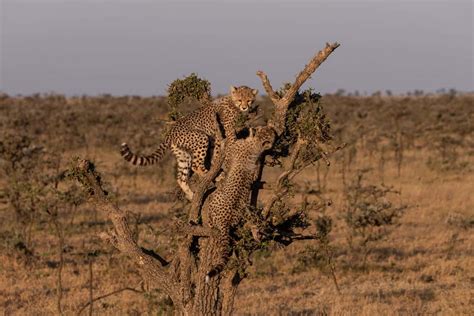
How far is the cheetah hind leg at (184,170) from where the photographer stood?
6.73m

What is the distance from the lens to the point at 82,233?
13.6 m

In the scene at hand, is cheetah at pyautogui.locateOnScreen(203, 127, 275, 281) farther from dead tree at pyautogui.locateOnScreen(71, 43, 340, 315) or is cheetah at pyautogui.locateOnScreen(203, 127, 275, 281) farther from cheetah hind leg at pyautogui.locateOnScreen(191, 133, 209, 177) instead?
cheetah hind leg at pyautogui.locateOnScreen(191, 133, 209, 177)

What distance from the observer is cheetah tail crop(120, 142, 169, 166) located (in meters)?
5.88

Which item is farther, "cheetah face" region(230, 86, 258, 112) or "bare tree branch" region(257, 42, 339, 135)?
"cheetah face" region(230, 86, 258, 112)

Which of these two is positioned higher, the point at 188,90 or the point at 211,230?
the point at 188,90

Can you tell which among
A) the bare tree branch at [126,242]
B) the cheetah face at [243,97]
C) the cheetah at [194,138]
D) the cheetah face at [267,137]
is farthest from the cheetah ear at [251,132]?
the bare tree branch at [126,242]

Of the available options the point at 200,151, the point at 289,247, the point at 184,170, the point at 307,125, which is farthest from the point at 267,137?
the point at 289,247

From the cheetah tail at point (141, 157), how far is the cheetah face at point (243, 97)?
853 mm

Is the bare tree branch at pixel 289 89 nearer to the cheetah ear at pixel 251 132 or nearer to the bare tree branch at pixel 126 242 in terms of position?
the cheetah ear at pixel 251 132

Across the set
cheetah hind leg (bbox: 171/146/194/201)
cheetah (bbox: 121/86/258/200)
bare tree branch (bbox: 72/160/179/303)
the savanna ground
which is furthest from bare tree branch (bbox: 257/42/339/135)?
bare tree branch (bbox: 72/160/179/303)

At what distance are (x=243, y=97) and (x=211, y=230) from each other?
6.52 ft

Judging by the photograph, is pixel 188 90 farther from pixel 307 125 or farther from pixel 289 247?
pixel 289 247

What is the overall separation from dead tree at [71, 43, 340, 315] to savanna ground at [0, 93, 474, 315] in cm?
36

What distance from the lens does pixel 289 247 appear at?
12703 mm
